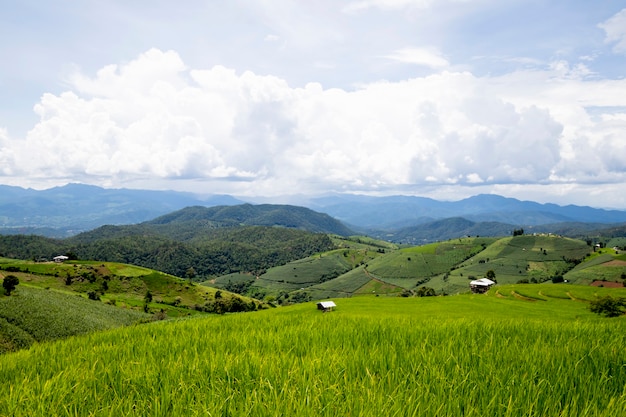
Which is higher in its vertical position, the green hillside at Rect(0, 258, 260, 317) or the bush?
the bush

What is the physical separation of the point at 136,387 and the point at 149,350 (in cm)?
188

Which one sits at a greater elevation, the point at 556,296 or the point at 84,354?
the point at 84,354

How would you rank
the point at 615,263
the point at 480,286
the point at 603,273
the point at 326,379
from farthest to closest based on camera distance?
the point at 615,263
the point at 603,273
the point at 480,286
the point at 326,379

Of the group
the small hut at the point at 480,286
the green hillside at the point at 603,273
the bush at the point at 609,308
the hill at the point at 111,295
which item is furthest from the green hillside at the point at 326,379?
the green hillside at the point at 603,273

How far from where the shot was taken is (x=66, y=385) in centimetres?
326

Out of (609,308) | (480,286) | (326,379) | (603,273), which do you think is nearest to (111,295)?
(480,286)

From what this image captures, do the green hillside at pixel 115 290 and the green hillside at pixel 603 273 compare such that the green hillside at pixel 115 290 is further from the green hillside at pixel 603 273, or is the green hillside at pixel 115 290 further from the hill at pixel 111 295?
the green hillside at pixel 603 273

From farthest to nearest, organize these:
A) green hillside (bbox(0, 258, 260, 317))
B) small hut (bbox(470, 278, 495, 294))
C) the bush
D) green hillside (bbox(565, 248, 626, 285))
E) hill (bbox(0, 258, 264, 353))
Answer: green hillside (bbox(565, 248, 626, 285)), green hillside (bbox(0, 258, 260, 317)), small hut (bbox(470, 278, 495, 294)), hill (bbox(0, 258, 264, 353)), the bush

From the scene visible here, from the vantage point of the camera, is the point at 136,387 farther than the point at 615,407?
Yes

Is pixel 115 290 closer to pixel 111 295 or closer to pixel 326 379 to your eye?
pixel 111 295

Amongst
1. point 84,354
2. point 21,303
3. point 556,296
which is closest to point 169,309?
point 21,303

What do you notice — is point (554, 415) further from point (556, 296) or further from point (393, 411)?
point (556, 296)

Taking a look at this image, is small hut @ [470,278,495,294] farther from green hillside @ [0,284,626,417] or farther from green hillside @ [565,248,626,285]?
green hillside @ [0,284,626,417]

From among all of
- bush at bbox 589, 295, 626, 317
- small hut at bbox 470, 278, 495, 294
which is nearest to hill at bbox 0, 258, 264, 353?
small hut at bbox 470, 278, 495, 294
